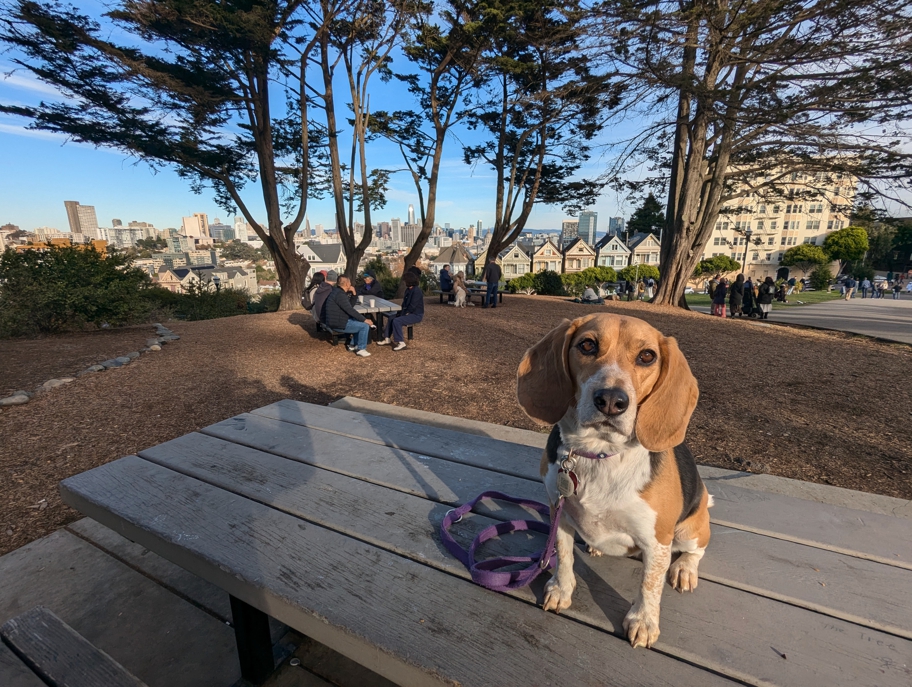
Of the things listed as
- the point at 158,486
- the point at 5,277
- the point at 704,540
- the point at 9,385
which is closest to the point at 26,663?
the point at 158,486

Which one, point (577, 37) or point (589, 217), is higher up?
point (589, 217)

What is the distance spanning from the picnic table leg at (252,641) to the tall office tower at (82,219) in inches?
6182

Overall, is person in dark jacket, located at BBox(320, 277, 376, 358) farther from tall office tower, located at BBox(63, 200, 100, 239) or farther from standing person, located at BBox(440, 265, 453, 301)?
tall office tower, located at BBox(63, 200, 100, 239)

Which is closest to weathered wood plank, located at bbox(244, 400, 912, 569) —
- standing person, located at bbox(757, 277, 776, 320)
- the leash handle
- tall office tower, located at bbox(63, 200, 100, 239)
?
the leash handle

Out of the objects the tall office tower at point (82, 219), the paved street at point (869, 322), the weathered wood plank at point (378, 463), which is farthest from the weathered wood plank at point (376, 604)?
the tall office tower at point (82, 219)

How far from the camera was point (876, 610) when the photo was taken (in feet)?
3.88

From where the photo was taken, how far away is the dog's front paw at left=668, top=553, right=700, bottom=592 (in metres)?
1.33

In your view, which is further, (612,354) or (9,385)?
(9,385)

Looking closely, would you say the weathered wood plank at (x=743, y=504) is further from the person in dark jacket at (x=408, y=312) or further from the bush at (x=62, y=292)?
the bush at (x=62, y=292)

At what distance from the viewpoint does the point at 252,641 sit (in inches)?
68.9

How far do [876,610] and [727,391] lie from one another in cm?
508

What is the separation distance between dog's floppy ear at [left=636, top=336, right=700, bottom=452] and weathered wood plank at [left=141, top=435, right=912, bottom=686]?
51cm

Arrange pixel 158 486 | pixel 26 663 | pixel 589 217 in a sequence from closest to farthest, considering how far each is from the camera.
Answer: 1. pixel 26 663
2. pixel 158 486
3. pixel 589 217

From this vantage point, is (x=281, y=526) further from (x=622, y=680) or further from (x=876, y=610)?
(x=876, y=610)
